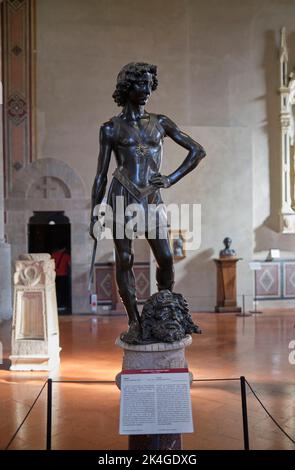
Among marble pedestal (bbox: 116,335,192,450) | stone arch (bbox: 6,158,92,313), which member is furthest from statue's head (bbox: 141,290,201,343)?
stone arch (bbox: 6,158,92,313)

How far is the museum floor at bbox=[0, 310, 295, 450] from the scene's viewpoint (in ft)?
11.9

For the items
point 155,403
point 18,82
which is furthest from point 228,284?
point 155,403

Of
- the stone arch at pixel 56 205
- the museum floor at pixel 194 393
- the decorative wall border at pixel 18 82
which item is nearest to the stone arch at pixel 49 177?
the stone arch at pixel 56 205

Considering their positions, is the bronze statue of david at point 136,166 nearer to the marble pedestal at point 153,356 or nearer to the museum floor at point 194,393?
the marble pedestal at point 153,356

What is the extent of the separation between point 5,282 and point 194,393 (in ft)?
18.2

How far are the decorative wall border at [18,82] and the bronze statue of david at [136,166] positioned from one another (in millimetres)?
6897

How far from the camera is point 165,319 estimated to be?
3.18 meters

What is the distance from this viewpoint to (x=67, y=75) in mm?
9992

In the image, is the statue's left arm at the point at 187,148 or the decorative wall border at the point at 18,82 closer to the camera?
the statue's left arm at the point at 187,148

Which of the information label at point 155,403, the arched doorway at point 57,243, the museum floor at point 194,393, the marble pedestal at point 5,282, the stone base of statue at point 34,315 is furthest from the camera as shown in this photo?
the arched doorway at point 57,243

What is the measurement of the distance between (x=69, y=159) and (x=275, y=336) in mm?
5185

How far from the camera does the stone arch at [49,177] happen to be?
9.86 m
